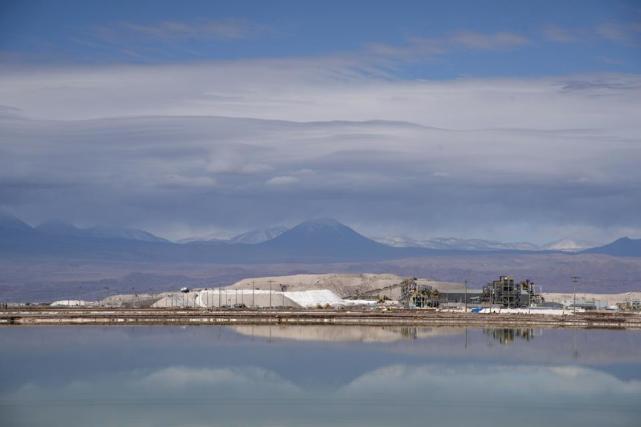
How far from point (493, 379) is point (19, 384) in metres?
27.6

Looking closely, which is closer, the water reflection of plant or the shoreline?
the water reflection of plant

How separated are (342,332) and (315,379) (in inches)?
1563

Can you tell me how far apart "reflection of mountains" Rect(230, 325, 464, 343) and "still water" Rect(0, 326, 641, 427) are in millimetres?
261

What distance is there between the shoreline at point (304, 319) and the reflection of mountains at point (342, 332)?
674cm

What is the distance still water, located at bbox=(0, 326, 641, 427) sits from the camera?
5888 centimetres

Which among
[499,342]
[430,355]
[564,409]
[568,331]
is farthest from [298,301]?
[564,409]

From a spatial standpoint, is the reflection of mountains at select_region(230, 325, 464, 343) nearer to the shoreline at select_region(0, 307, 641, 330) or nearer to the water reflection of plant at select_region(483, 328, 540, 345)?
the water reflection of plant at select_region(483, 328, 540, 345)

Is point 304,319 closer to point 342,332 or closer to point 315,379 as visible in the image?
point 342,332

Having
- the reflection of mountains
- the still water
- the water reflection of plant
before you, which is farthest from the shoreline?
the still water

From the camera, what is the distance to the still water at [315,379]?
58875 mm

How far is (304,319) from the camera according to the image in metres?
133

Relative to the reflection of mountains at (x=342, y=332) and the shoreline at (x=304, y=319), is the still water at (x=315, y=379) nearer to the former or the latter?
the reflection of mountains at (x=342, y=332)

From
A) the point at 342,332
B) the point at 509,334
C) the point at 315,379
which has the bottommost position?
the point at 315,379

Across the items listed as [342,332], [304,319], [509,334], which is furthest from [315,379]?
[304,319]
